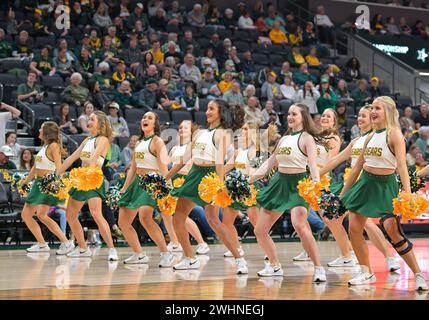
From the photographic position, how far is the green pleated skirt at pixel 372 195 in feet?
23.4

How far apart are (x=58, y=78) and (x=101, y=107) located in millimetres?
1027

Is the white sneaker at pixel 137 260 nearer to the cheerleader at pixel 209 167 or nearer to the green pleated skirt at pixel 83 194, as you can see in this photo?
the cheerleader at pixel 209 167

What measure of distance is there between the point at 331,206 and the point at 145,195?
8.96 feet

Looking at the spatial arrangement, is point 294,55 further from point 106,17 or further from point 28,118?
point 28,118

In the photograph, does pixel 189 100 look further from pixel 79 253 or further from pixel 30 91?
pixel 79 253

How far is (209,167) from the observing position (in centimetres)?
888

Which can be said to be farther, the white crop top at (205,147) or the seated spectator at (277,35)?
the seated spectator at (277,35)

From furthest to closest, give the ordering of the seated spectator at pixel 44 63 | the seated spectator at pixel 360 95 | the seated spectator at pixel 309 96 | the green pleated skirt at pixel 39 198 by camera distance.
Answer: the seated spectator at pixel 360 95
the seated spectator at pixel 309 96
the seated spectator at pixel 44 63
the green pleated skirt at pixel 39 198

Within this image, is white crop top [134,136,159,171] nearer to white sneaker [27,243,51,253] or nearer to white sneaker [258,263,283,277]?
white sneaker [258,263,283,277]

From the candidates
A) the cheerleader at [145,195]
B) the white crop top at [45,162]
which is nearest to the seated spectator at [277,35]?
the white crop top at [45,162]

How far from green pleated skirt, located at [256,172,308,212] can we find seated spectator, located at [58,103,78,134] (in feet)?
21.4

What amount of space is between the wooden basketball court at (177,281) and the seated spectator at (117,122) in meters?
3.85

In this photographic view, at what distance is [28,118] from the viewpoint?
14.4 m
